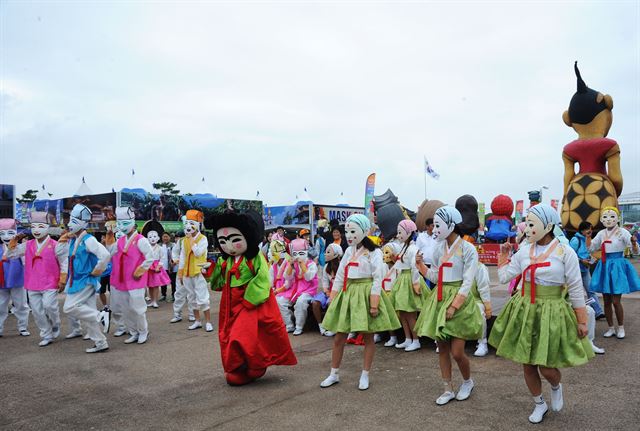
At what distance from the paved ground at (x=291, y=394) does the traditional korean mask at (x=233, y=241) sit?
57.8 inches

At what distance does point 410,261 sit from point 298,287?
2306 millimetres

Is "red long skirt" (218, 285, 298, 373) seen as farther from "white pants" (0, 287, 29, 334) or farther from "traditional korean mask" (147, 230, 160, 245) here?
"traditional korean mask" (147, 230, 160, 245)

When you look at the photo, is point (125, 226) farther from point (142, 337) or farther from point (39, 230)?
A: point (142, 337)

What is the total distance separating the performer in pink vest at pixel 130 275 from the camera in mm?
7262

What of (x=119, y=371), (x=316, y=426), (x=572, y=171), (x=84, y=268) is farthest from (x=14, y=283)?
(x=572, y=171)

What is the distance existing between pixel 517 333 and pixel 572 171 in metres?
8.29

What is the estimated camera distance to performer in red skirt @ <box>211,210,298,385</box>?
16.9ft

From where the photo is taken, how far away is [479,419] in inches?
Answer: 156

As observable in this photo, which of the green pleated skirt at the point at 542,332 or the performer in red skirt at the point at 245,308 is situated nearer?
the green pleated skirt at the point at 542,332

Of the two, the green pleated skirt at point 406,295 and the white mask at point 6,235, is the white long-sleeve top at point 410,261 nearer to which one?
the green pleated skirt at point 406,295

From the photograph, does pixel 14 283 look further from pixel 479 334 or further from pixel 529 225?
pixel 529 225

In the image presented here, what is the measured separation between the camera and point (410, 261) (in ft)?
22.0

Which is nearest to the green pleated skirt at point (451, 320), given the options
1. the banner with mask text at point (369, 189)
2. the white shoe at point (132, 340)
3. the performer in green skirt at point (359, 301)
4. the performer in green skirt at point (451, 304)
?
the performer in green skirt at point (451, 304)

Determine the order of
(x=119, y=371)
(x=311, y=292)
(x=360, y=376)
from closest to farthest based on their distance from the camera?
(x=360, y=376) < (x=119, y=371) < (x=311, y=292)
